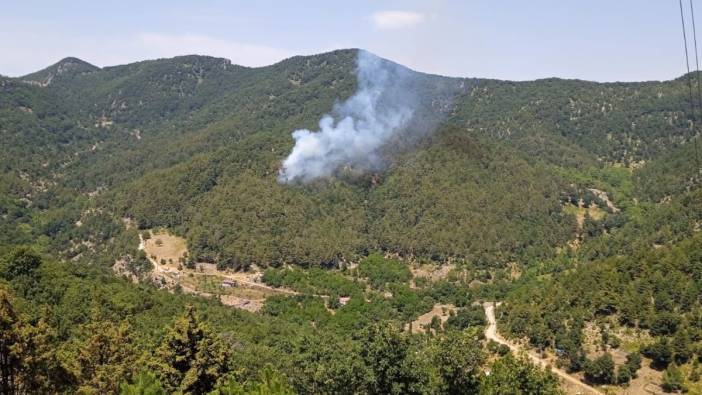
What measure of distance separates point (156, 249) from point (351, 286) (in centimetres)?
3919

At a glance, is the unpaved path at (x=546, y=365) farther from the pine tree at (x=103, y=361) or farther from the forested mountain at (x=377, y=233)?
the pine tree at (x=103, y=361)

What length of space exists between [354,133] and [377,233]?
30820 millimetres

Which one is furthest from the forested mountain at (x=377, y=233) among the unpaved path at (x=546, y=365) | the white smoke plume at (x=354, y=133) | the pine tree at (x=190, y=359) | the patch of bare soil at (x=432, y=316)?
the white smoke plume at (x=354, y=133)

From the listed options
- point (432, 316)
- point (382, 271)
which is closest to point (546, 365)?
point (432, 316)

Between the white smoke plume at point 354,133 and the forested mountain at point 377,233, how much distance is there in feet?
10.1

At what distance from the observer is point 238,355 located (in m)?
47.7

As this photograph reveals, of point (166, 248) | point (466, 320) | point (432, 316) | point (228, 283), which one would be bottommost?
point (432, 316)

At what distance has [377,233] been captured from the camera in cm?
11362

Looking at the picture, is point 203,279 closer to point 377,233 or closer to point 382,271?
point 382,271

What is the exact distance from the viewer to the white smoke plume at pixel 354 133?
417 feet

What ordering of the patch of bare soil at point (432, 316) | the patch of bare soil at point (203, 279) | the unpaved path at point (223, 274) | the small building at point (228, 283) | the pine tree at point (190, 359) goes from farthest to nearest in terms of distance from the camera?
the small building at point (228, 283) → the unpaved path at point (223, 274) → the patch of bare soil at point (203, 279) → the patch of bare soil at point (432, 316) → the pine tree at point (190, 359)

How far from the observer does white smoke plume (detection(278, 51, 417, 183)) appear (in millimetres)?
127000

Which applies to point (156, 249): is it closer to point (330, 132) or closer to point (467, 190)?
point (330, 132)

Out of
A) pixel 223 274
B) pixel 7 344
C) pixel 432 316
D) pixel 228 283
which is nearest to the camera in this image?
pixel 7 344
